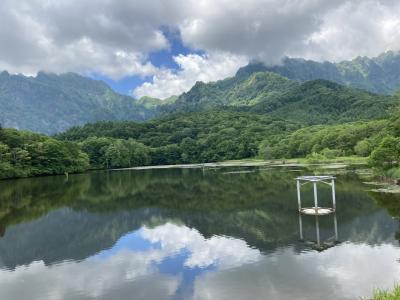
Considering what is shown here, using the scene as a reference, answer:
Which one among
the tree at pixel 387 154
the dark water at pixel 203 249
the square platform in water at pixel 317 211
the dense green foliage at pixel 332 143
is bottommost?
the dark water at pixel 203 249

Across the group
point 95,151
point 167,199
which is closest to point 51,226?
point 167,199

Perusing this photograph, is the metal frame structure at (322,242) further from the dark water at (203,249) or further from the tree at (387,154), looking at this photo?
the tree at (387,154)

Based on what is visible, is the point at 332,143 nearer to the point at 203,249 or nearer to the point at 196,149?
the point at 196,149

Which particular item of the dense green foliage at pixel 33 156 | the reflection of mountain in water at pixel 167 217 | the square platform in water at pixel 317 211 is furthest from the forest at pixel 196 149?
the square platform in water at pixel 317 211

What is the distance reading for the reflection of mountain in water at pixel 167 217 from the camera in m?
30.0

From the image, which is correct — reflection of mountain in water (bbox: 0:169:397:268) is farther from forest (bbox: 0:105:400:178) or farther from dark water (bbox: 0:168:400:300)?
forest (bbox: 0:105:400:178)

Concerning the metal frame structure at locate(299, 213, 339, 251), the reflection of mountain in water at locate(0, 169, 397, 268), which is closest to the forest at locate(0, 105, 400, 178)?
the reflection of mountain in water at locate(0, 169, 397, 268)

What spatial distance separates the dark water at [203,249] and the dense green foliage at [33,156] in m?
61.3

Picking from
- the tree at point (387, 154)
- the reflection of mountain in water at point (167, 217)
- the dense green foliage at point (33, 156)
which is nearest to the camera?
the reflection of mountain in water at point (167, 217)

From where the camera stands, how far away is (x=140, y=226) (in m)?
38.8

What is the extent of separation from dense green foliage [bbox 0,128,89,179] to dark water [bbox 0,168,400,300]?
61.3 meters

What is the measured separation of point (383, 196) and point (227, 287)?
29829mm

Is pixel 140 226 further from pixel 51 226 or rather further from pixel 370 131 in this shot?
pixel 370 131

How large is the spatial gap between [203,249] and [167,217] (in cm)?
1450
